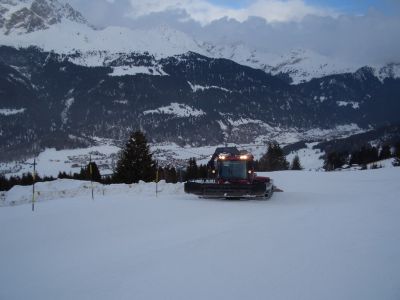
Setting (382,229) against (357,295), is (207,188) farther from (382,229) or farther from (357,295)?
(357,295)

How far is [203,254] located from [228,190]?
36.5ft

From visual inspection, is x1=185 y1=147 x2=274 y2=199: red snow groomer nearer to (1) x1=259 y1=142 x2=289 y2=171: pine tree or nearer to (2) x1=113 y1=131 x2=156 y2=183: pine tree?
(2) x1=113 y1=131 x2=156 y2=183: pine tree

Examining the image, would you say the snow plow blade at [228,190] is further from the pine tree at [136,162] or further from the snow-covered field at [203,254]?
the pine tree at [136,162]

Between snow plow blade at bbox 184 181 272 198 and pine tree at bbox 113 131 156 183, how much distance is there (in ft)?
76.1

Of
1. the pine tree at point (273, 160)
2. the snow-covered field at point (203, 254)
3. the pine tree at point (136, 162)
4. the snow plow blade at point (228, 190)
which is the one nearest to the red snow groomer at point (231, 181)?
the snow plow blade at point (228, 190)

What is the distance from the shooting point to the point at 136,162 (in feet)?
142

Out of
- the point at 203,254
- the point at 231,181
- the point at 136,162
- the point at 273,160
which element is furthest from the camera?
the point at 273,160

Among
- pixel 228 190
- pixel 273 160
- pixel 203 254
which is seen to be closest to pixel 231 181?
pixel 228 190

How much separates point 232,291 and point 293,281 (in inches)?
44.9

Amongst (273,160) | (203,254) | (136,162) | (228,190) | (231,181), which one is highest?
(273,160)

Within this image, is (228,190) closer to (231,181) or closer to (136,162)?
(231,181)

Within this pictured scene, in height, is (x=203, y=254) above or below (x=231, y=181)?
below

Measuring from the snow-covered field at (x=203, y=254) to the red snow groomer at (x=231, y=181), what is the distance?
4.63 meters

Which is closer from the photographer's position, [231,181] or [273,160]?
[231,181]
